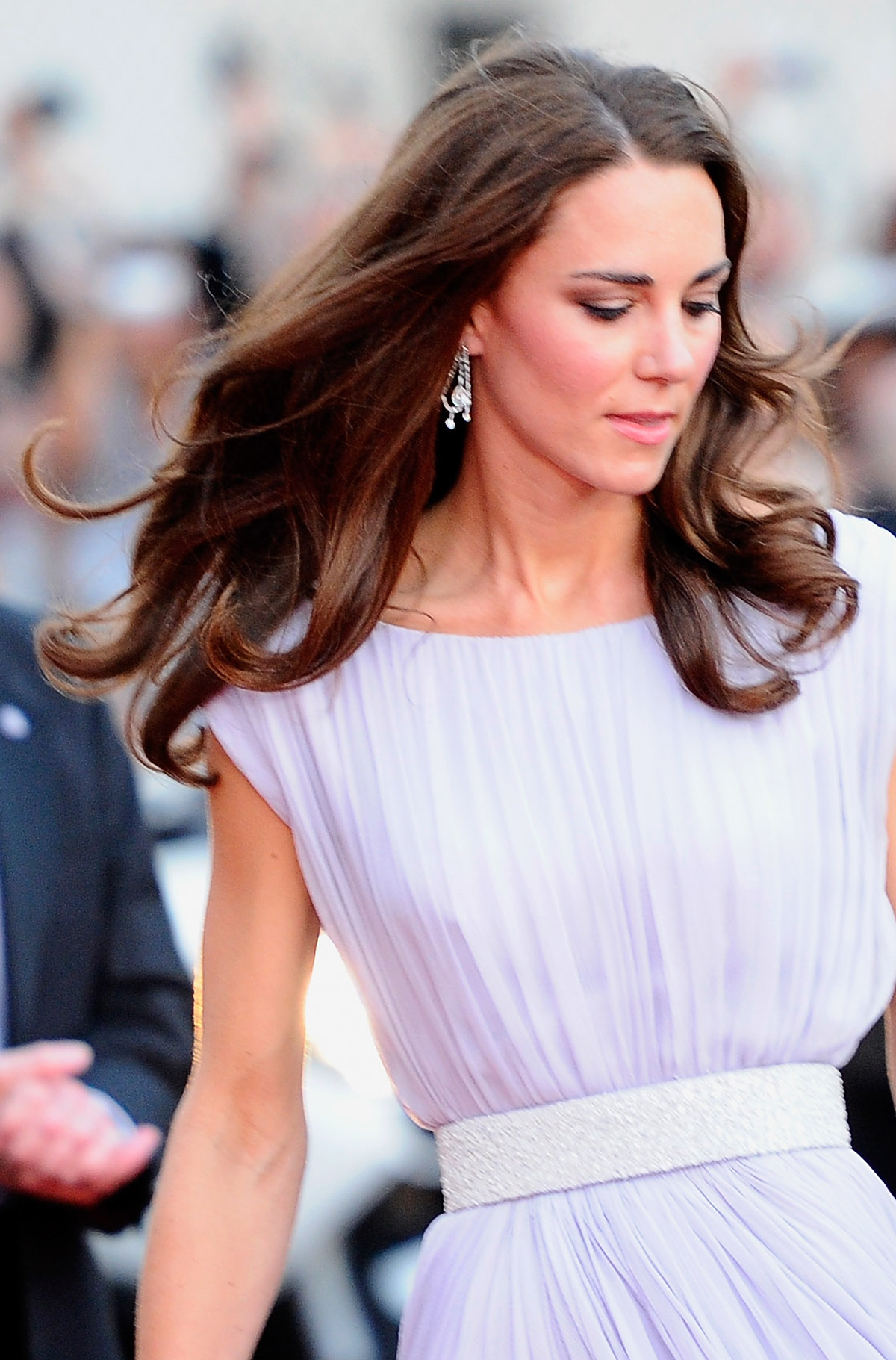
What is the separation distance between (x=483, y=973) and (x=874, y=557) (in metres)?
0.60

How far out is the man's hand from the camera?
248cm

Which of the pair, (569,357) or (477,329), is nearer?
(569,357)

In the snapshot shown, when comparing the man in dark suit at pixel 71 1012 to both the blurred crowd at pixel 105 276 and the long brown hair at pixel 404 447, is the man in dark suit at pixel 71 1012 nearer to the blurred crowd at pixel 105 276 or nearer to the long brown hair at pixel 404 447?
the long brown hair at pixel 404 447

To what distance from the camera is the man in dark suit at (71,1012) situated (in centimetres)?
252

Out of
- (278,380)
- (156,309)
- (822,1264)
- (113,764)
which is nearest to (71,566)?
(156,309)

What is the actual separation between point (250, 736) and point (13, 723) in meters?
0.84

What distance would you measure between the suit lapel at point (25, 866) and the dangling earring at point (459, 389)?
0.96 m

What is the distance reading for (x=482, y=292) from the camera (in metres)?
1.95

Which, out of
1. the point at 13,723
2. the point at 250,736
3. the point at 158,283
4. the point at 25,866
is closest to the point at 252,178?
the point at 158,283

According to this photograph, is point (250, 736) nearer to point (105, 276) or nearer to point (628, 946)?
point (628, 946)

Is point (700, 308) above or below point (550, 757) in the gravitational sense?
above

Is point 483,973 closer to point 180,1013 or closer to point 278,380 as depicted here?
point 278,380

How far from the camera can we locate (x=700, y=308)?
1.88 metres

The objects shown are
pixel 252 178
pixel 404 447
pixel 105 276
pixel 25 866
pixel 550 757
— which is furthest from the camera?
pixel 252 178
